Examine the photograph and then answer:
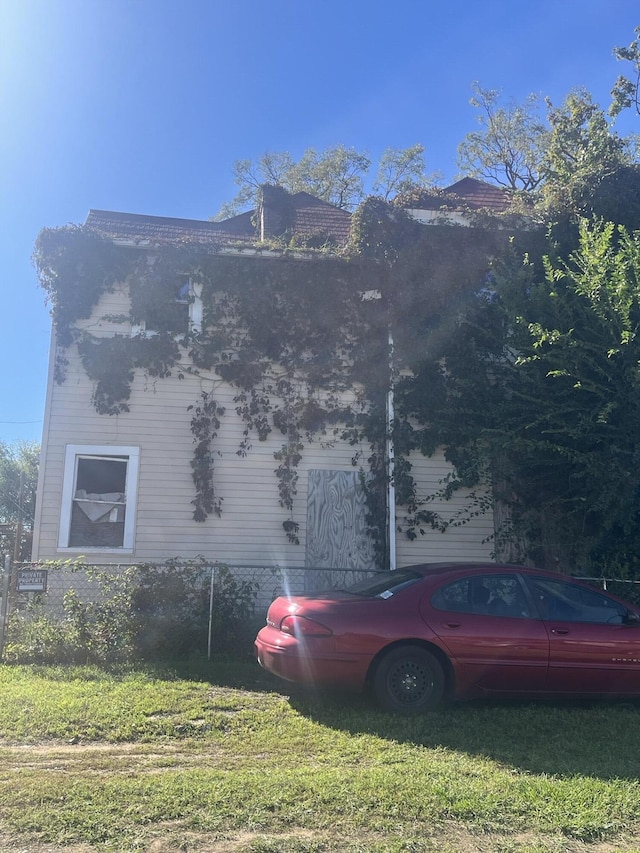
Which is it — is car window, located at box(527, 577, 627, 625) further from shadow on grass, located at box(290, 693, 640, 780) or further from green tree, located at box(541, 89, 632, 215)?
green tree, located at box(541, 89, 632, 215)

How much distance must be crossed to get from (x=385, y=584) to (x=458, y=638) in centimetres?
90

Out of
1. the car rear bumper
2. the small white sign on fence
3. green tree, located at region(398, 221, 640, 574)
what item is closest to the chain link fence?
the small white sign on fence

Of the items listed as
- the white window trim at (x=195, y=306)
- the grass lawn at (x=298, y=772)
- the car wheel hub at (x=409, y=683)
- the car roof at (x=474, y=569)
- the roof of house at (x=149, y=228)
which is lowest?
the grass lawn at (x=298, y=772)

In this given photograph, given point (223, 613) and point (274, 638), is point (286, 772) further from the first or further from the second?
point (223, 613)

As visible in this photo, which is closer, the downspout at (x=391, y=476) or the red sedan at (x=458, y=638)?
the red sedan at (x=458, y=638)

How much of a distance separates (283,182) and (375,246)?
20.1m

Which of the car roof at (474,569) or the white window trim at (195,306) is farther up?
the white window trim at (195,306)

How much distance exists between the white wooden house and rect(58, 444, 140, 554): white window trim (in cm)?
1

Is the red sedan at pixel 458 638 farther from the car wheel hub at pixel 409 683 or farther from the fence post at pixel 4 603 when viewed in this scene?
the fence post at pixel 4 603

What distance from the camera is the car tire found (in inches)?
245

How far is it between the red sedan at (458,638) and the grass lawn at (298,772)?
288 mm

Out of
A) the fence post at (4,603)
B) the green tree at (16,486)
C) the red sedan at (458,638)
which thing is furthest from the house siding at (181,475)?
the green tree at (16,486)

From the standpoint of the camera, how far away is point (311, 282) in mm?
12000

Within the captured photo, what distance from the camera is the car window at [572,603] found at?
22.5 feet
